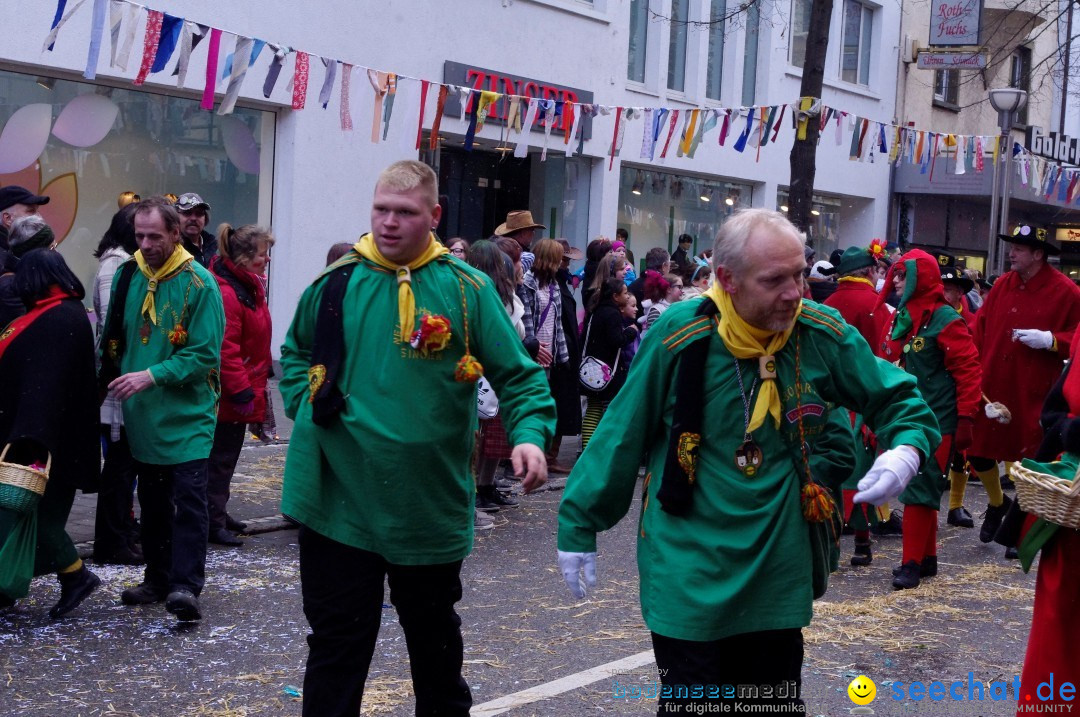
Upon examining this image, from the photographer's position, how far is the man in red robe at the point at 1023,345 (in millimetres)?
9023

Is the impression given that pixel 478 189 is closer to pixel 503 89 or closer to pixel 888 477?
pixel 503 89

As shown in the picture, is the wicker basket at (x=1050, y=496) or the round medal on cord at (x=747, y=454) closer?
the round medal on cord at (x=747, y=454)

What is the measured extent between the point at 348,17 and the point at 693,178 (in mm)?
8284

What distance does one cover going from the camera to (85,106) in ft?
42.0

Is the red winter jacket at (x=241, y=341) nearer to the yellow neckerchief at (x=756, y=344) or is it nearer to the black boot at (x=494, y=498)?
the black boot at (x=494, y=498)

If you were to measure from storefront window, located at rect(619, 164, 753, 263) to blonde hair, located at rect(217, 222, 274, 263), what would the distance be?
12.4 meters

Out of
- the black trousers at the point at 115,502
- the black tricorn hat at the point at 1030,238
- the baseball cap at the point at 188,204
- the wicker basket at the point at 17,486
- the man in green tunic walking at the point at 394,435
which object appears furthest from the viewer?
the black tricorn hat at the point at 1030,238

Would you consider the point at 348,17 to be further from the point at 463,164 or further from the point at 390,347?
the point at 390,347

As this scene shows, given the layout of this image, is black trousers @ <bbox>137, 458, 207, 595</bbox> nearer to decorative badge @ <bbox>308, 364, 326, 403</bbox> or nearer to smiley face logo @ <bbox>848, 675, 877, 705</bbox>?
decorative badge @ <bbox>308, 364, 326, 403</bbox>

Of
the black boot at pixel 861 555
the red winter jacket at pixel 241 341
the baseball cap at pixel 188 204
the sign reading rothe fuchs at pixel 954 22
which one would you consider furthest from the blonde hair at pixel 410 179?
the sign reading rothe fuchs at pixel 954 22

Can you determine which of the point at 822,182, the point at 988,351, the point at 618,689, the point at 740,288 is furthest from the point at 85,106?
the point at 822,182

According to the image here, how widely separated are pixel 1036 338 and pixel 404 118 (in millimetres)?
8431

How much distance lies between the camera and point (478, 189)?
59.0 ft

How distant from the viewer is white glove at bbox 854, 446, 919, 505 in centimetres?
349
